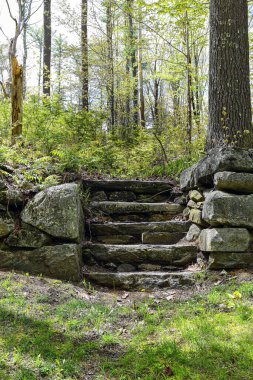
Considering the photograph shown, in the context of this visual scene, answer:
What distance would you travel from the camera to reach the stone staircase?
385 cm

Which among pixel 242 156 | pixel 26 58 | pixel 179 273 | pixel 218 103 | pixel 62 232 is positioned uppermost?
pixel 26 58

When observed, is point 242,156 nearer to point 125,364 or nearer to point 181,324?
point 181,324

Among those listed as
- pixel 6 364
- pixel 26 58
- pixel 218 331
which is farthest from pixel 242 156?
pixel 26 58

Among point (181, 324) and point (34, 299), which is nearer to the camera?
point (181, 324)

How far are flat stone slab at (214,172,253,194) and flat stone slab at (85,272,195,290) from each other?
1.25 meters

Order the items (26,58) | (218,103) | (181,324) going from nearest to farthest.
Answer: (181,324), (218,103), (26,58)

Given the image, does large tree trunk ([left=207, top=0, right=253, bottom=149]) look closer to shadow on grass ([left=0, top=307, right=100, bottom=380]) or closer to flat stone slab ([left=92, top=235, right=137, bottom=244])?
flat stone slab ([left=92, top=235, right=137, bottom=244])

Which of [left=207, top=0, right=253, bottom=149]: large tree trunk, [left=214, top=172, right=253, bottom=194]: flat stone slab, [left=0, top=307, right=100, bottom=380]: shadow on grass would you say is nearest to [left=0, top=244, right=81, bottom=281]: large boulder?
[left=0, top=307, right=100, bottom=380]: shadow on grass

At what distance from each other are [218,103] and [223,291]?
2.79 m

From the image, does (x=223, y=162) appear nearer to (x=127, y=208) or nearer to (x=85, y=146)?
(x=127, y=208)

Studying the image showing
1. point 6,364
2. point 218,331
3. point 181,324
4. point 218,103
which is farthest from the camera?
Result: point 218,103

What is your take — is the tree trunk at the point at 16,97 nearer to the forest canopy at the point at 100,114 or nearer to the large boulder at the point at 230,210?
the forest canopy at the point at 100,114

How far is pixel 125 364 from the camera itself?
2.23 meters

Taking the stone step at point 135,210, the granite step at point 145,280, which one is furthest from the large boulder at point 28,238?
the stone step at point 135,210
